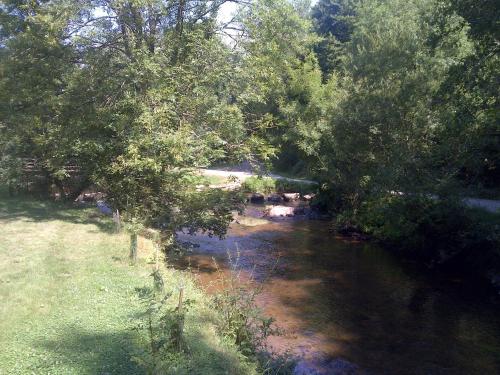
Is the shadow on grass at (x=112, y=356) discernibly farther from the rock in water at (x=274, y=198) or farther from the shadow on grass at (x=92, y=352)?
the rock in water at (x=274, y=198)

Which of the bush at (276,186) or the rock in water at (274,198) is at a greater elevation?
the bush at (276,186)

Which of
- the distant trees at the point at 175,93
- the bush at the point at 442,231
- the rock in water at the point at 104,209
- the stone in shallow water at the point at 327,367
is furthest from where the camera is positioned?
the rock in water at the point at 104,209

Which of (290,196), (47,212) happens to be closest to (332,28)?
(290,196)

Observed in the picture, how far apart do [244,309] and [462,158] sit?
10.9 meters

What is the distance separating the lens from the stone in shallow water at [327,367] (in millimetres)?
8242

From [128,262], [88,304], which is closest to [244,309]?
[88,304]

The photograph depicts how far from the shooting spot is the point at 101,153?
1319cm

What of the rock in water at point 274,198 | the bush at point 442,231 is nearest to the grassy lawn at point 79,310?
the bush at point 442,231

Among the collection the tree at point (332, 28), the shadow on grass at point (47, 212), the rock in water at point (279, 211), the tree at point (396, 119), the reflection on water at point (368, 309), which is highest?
the tree at point (332, 28)

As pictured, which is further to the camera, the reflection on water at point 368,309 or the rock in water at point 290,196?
the rock in water at point 290,196

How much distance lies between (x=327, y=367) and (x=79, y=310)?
14.4 ft

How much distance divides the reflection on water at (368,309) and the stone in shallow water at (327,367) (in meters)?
0.22

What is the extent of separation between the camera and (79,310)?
286 inches

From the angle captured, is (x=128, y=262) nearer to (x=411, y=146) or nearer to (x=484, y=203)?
(x=411, y=146)
